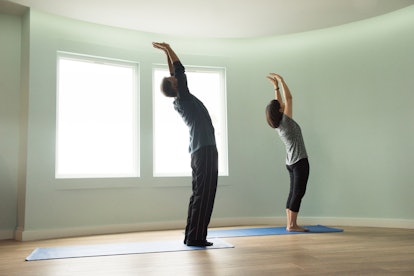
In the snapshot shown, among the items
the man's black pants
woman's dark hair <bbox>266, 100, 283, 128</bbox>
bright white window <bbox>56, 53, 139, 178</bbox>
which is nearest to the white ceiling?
bright white window <bbox>56, 53, 139, 178</bbox>

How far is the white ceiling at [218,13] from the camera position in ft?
13.8

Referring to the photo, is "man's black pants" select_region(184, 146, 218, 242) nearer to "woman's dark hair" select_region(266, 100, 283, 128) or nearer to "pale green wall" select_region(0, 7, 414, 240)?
"woman's dark hair" select_region(266, 100, 283, 128)

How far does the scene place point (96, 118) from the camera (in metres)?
4.94

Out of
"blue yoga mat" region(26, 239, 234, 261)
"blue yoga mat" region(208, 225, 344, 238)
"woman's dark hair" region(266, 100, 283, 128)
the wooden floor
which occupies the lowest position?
"blue yoga mat" region(208, 225, 344, 238)

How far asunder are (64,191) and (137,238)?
103 centimetres

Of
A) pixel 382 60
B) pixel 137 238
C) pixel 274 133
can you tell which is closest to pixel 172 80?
pixel 137 238

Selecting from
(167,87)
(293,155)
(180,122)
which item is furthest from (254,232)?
(167,87)

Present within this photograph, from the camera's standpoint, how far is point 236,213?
530cm

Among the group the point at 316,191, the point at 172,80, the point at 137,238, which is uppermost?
the point at 172,80

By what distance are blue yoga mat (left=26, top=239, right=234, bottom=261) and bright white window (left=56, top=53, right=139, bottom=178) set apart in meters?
1.39

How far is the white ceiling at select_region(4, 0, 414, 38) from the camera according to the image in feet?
13.8

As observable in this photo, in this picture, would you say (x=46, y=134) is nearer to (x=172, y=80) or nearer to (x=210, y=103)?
(x=172, y=80)

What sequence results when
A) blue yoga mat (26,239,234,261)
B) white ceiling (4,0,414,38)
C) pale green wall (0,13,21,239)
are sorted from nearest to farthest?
blue yoga mat (26,239,234,261) → white ceiling (4,0,414,38) → pale green wall (0,13,21,239)

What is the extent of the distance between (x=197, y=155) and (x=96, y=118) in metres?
2.11
